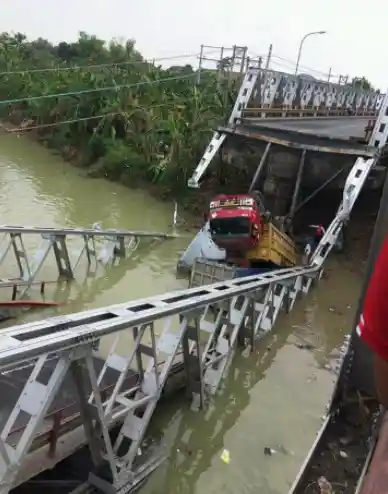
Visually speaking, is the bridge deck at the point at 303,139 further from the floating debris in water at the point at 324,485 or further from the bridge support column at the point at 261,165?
the floating debris in water at the point at 324,485

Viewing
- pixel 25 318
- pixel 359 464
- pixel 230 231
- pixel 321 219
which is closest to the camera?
pixel 359 464

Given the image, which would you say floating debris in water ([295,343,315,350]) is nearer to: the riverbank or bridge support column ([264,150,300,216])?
bridge support column ([264,150,300,216])

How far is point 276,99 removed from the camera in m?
19.4

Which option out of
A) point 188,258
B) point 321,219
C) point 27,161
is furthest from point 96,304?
point 27,161

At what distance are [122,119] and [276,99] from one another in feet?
22.0

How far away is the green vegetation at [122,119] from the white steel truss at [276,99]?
2.21 m

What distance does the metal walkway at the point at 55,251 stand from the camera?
9.77 metres

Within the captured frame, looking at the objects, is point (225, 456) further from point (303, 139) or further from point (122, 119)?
point (122, 119)

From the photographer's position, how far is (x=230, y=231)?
10.2 m

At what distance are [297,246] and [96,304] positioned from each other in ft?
20.9

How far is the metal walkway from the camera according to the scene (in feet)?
32.0

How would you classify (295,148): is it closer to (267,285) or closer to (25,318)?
(267,285)

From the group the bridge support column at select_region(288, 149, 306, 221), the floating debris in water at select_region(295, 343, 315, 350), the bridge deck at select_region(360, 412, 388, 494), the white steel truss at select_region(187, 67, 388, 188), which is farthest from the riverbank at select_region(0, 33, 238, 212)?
the bridge deck at select_region(360, 412, 388, 494)

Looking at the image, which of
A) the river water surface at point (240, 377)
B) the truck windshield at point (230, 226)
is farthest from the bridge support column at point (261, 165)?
the truck windshield at point (230, 226)
